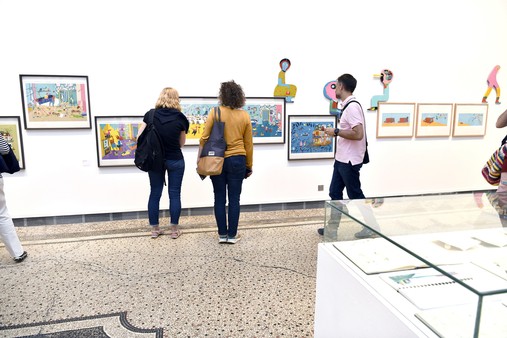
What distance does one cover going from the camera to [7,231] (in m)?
3.27

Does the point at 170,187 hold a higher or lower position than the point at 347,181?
lower

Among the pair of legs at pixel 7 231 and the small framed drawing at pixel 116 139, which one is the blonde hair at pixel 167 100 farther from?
the pair of legs at pixel 7 231

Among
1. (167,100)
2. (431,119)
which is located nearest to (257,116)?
(167,100)

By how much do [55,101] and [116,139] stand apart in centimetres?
86

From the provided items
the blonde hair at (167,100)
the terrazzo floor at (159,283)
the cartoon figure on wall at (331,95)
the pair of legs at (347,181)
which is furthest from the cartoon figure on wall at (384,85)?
the blonde hair at (167,100)

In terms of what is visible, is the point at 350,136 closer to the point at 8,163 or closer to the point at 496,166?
the point at 496,166

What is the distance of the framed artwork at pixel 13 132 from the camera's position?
13.9 ft

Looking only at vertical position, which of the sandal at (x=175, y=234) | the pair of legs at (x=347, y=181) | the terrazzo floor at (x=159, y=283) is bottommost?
the terrazzo floor at (x=159, y=283)

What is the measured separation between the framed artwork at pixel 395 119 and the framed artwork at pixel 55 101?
427cm

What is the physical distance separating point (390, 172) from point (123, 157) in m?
4.14

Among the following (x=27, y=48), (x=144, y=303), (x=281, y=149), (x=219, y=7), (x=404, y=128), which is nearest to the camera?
(x=144, y=303)

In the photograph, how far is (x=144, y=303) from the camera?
107 inches

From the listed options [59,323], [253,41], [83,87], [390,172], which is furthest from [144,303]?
[390,172]

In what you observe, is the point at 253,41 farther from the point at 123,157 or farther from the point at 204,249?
the point at 204,249
